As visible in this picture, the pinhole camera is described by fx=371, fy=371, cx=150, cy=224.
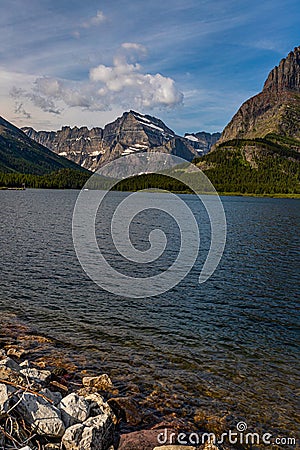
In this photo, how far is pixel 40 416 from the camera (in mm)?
13492

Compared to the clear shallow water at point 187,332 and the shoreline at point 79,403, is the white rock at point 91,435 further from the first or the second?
the clear shallow water at point 187,332

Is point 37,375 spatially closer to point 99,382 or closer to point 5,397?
point 99,382

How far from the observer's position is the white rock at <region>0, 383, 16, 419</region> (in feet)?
42.2

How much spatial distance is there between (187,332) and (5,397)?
16.9m

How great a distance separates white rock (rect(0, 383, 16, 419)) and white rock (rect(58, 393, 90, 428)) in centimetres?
210

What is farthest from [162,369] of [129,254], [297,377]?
[129,254]

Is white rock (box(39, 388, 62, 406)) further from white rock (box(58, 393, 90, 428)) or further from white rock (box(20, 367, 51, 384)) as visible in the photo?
white rock (box(20, 367, 51, 384))

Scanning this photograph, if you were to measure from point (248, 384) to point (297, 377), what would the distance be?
329 centimetres

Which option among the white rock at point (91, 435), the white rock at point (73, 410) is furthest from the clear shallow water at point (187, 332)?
the white rock at point (73, 410)

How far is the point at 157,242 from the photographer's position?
2805 inches

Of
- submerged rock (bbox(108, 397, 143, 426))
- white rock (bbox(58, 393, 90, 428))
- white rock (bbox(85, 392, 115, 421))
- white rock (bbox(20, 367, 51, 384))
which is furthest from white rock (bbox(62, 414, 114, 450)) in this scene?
white rock (bbox(20, 367, 51, 384))

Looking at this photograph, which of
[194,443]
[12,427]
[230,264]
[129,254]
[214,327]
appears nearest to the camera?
[12,427]

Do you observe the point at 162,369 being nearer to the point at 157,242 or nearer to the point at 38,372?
the point at 38,372

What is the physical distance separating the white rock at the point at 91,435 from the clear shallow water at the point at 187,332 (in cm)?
419
